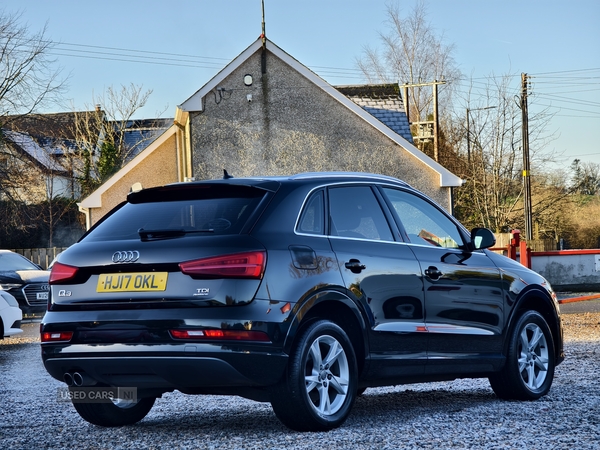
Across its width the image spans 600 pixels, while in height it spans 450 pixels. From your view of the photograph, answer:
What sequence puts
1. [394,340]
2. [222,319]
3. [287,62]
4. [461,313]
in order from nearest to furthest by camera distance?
[222,319] → [394,340] → [461,313] → [287,62]

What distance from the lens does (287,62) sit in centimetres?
2931

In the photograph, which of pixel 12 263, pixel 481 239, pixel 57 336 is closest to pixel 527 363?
pixel 481 239

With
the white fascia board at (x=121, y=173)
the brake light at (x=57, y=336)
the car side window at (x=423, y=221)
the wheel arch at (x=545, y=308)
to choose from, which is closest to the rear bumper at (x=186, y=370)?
the brake light at (x=57, y=336)

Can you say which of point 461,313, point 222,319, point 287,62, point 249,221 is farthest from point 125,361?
point 287,62

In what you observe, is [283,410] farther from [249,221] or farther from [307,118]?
[307,118]

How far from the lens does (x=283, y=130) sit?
98.0 feet

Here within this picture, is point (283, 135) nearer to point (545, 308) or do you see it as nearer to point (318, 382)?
A: point (545, 308)

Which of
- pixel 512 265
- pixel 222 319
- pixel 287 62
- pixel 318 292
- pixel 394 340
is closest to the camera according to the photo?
pixel 222 319

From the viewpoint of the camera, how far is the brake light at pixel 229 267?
5.68 meters

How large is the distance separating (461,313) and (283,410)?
193 centimetres

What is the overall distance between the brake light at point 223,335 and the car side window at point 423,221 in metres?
1.86

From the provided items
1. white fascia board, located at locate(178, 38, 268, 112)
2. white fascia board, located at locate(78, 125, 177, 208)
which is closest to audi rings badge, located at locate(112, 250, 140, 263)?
white fascia board, located at locate(178, 38, 268, 112)

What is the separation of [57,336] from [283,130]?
2405 cm

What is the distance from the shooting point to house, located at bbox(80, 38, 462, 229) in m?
29.2
